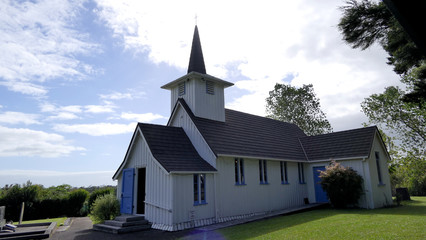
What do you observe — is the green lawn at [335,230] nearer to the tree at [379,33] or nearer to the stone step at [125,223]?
the stone step at [125,223]

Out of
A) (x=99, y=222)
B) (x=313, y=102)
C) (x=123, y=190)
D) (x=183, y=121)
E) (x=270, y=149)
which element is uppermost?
(x=313, y=102)

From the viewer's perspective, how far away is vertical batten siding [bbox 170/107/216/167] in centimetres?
1527

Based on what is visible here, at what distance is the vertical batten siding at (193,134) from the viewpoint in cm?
1527

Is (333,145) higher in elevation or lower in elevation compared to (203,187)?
higher

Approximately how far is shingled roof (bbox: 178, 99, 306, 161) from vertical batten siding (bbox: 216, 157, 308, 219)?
630 millimetres

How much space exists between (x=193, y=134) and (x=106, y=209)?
610cm

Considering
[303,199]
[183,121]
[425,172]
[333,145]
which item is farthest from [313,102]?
[183,121]

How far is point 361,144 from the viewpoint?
62.1 ft

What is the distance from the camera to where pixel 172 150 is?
1476 centimetres

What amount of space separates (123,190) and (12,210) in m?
10.00

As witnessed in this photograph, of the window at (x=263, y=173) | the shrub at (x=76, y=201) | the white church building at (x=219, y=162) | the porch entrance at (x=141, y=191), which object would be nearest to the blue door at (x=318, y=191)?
the white church building at (x=219, y=162)

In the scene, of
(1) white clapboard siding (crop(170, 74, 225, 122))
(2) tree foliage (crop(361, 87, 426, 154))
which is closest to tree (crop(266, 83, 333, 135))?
(2) tree foliage (crop(361, 87, 426, 154))

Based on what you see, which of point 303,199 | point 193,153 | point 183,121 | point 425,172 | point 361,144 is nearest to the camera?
point 193,153

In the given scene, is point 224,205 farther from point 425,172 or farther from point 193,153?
point 425,172
